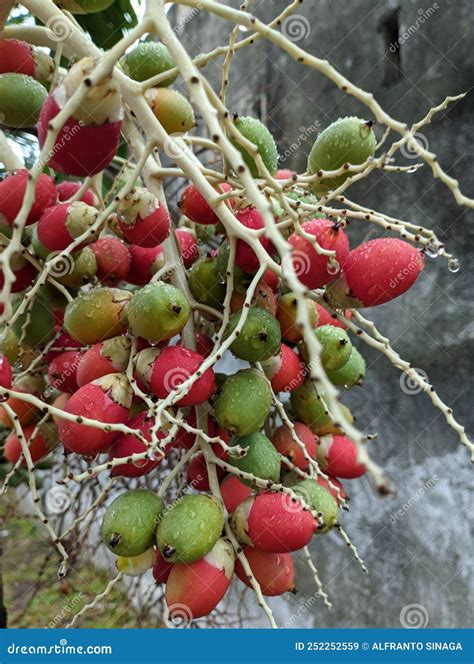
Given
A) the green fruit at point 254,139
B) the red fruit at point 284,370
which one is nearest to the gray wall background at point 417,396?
the red fruit at point 284,370

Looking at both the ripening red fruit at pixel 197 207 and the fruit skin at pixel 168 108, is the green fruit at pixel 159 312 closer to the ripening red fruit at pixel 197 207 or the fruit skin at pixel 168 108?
the ripening red fruit at pixel 197 207

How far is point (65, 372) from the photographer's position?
2.26 feet

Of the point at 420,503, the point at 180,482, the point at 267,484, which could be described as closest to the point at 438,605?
the point at 420,503

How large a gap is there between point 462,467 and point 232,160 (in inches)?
45.5

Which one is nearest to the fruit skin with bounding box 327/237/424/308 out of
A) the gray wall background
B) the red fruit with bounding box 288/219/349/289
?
the red fruit with bounding box 288/219/349/289

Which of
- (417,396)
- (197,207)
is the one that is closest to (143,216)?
(197,207)

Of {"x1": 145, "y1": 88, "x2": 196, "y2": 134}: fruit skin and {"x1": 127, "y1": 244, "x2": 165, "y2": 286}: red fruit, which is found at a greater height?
{"x1": 145, "y1": 88, "x2": 196, "y2": 134}: fruit skin

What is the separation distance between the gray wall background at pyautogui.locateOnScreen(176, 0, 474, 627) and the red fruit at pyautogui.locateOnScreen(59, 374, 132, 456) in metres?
0.93

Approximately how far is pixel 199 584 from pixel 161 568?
8 cm

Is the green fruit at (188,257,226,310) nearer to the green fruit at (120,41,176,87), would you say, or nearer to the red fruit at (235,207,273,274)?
the red fruit at (235,207,273,274)

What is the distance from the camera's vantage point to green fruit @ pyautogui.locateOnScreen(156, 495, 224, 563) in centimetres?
53

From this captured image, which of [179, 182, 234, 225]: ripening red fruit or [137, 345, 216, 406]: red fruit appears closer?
[137, 345, 216, 406]: red fruit

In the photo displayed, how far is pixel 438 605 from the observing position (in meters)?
1.29

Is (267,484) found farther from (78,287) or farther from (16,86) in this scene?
(16,86)
